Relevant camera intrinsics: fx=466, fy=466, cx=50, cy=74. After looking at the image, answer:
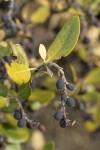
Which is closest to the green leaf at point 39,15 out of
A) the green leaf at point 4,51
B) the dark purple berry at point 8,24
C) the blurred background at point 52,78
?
the blurred background at point 52,78

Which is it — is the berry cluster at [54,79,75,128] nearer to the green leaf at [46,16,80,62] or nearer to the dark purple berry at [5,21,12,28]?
the green leaf at [46,16,80,62]

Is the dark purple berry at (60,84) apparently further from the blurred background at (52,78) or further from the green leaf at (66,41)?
the blurred background at (52,78)

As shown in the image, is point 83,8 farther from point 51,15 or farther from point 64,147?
point 64,147

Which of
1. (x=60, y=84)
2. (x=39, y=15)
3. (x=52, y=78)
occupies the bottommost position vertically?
(x=52, y=78)

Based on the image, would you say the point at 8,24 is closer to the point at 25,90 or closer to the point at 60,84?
the point at 25,90

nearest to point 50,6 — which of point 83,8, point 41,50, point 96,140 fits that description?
point 83,8

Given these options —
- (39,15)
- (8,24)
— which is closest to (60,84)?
(8,24)
